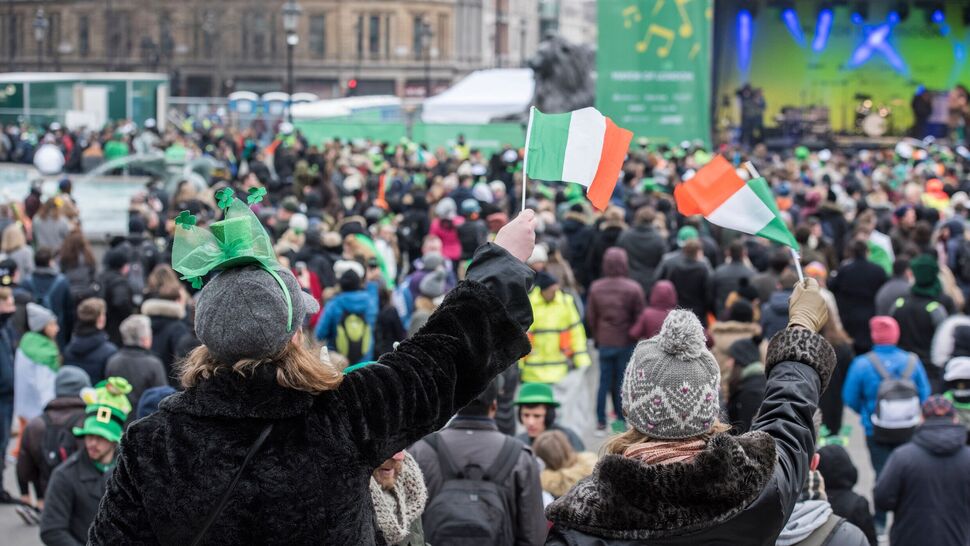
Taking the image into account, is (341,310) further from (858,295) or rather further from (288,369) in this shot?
(288,369)

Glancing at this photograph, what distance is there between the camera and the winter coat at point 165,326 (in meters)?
8.72

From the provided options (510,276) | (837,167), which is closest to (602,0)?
(837,167)

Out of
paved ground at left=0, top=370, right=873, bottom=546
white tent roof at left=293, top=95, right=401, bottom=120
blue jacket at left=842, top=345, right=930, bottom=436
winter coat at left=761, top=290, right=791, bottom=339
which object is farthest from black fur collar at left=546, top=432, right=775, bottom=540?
white tent roof at left=293, top=95, right=401, bottom=120

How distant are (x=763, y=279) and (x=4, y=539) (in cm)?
583

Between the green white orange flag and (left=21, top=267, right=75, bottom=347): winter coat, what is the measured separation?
8.25 m

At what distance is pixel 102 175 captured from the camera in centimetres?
2761

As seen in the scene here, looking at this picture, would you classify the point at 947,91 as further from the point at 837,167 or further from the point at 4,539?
the point at 4,539

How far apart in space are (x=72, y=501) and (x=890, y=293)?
23.4 feet

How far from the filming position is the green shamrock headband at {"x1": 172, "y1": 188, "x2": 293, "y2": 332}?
2555 mm

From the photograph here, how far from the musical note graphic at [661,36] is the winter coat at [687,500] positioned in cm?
2170

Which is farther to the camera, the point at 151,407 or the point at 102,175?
the point at 102,175

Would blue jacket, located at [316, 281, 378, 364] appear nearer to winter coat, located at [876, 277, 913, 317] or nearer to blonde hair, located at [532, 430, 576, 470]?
blonde hair, located at [532, 430, 576, 470]

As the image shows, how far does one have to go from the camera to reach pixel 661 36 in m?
23.7

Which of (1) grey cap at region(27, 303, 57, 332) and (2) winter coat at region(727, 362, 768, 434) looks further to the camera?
(1) grey cap at region(27, 303, 57, 332)
